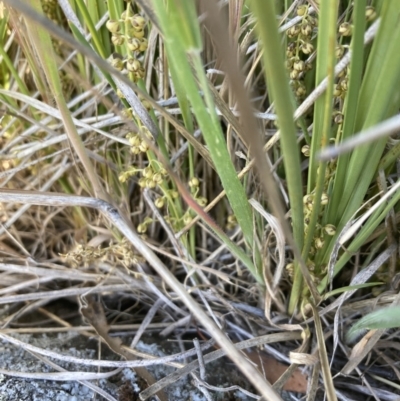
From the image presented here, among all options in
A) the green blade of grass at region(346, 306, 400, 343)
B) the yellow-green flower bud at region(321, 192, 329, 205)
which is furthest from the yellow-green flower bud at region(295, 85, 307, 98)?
the green blade of grass at region(346, 306, 400, 343)

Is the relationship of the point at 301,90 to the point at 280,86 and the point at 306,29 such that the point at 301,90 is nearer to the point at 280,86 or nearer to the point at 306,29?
the point at 306,29

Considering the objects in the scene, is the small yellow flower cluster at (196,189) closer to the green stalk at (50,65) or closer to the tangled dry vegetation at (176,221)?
the tangled dry vegetation at (176,221)

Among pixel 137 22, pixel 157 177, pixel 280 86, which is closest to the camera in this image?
pixel 280 86

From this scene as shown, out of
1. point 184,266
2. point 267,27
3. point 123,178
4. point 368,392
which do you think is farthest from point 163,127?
point 368,392

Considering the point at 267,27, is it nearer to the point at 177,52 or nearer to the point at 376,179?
the point at 177,52

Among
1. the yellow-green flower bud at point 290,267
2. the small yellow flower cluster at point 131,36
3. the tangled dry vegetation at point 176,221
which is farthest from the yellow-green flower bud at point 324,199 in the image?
the small yellow flower cluster at point 131,36

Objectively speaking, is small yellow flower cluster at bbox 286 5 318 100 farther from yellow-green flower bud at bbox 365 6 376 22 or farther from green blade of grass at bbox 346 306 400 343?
green blade of grass at bbox 346 306 400 343

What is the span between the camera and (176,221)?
0.60m

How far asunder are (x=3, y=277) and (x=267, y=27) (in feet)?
1.98

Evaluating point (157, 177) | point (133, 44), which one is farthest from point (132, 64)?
point (157, 177)

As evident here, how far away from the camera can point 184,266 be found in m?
0.65

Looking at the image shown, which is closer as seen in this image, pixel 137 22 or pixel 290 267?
pixel 137 22

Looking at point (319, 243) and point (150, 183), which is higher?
point (150, 183)

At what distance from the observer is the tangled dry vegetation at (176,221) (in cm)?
45
